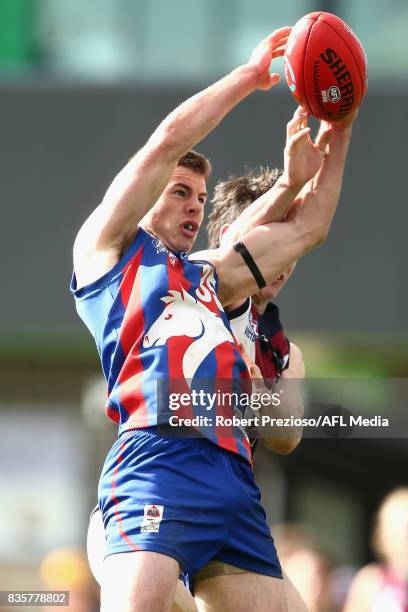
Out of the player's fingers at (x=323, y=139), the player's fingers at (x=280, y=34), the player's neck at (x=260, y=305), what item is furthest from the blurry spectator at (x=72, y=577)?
the player's fingers at (x=280, y=34)

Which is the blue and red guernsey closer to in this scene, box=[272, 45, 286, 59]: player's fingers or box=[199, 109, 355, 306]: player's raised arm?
box=[199, 109, 355, 306]: player's raised arm

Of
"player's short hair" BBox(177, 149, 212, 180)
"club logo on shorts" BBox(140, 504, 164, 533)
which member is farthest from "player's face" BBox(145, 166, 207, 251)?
"club logo on shorts" BBox(140, 504, 164, 533)

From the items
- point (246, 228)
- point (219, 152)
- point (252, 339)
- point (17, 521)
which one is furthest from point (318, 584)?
point (17, 521)

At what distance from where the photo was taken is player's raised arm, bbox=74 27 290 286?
197 inches

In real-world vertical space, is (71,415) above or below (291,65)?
below

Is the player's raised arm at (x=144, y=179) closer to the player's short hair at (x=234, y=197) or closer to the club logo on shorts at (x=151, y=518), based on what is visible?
the club logo on shorts at (x=151, y=518)

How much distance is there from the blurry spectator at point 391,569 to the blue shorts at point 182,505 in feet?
6.09

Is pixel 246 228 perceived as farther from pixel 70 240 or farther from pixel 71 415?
pixel 71 415

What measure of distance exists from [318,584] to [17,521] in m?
5.83

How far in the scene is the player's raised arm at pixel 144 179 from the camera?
16.4 feet

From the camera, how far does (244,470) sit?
5004mm

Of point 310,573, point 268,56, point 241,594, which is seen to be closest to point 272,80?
point 268,56

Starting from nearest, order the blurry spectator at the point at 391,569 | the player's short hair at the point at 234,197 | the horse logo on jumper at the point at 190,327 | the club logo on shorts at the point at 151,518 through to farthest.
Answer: the club logo on shorts at the point at 151,518 < the horse logo on jumper at the point at 190,327 < the player's short hair at the point at 234,197 < the blurry spectator at the point at 391,569

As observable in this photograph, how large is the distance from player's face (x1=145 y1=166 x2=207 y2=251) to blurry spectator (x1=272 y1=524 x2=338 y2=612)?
280 cm
